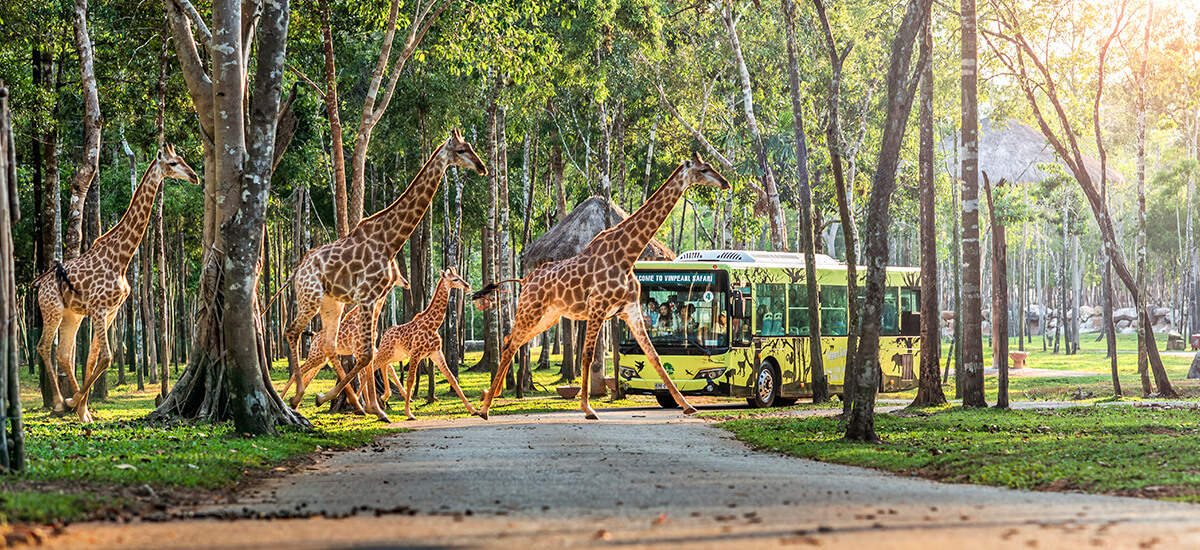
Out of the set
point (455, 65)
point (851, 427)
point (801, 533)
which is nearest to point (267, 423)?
point (851, 427)

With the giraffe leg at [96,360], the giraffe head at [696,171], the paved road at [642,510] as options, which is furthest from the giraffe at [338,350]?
the paved road at [642,510]

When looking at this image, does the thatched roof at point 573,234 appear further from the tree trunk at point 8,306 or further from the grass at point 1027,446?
the tree trunk at point 8,306

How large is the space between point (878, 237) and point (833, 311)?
1170 cm

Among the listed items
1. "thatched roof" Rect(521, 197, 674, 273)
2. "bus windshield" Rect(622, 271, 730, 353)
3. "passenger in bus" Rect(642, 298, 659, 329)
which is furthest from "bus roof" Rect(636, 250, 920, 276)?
"thatched roof" Rect(521, 197, 674, 273)

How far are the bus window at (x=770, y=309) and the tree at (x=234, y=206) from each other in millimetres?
11730

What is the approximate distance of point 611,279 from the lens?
57.2 ft

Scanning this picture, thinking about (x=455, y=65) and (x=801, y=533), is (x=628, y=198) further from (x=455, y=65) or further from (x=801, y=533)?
(x=801, y=533)

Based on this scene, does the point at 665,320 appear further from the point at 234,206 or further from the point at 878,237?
the point at 234,206

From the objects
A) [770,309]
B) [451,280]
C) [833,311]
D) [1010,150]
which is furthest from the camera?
[1010,150]

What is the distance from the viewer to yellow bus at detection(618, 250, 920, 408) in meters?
22.6

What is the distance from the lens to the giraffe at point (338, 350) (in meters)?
16.4

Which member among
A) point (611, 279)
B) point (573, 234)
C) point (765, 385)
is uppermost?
point (573, 234)

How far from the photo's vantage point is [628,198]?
164 ft

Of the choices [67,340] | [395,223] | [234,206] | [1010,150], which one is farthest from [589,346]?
[1010,150]
